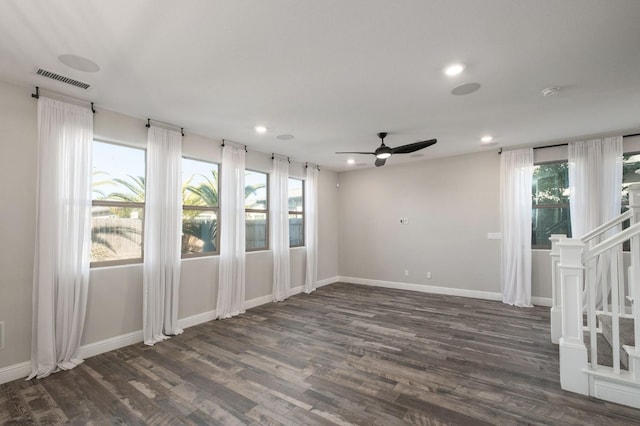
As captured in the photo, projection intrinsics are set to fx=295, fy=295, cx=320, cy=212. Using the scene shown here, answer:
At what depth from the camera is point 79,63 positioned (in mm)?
2559

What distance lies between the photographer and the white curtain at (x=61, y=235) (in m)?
2.99

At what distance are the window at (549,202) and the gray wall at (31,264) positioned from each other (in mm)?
5700

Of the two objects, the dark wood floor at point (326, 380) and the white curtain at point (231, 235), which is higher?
the white curtain at point (231, 235)

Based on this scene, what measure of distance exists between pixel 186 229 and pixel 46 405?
2.49 metres

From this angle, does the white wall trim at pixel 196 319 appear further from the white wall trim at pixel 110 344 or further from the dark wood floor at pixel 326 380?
the white wall trim at pixel 110 344

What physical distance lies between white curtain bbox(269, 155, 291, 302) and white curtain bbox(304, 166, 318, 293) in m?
0.66

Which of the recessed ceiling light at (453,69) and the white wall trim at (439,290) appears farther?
the white wall trim at (439,290)

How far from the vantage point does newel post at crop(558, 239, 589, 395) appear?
8.30 ft

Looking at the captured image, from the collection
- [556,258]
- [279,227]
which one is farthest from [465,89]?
[279,227]

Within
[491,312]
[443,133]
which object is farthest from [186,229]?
[491,312]

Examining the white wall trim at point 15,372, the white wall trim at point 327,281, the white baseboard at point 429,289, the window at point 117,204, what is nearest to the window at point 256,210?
the window at point 117,204

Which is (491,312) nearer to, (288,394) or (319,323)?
(319,323)

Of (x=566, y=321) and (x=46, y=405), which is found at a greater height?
(x=566, y=321)

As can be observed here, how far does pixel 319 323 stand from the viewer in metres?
4.46
